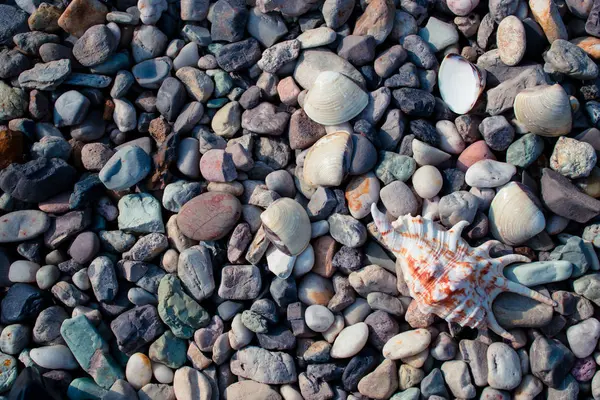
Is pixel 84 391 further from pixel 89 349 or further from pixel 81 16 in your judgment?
pixel 81 16

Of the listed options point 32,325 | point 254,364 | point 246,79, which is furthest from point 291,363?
point 246,79

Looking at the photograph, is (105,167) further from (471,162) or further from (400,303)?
(471,162)

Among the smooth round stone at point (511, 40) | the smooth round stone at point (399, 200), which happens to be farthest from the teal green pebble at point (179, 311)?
the smooth round stone at point (511, 40)

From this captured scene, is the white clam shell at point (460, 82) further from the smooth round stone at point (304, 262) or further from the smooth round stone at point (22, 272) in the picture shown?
the smooth round stone at point (22, 272)

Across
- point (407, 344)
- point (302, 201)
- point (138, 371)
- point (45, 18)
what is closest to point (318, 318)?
point (407, 344)

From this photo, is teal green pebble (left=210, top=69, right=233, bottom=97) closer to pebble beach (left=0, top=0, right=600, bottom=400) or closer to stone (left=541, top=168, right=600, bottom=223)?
pebble beach (left=0, top=0, right=600, bottom=400)

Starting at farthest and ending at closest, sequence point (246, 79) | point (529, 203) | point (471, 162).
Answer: point (246, 79)
point (471, 162)
point (529, 203)

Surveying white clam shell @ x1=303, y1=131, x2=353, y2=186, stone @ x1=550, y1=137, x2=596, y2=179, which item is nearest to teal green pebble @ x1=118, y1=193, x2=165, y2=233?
white clam shell @ x1=303, y1=131, x2=353, y2=186
